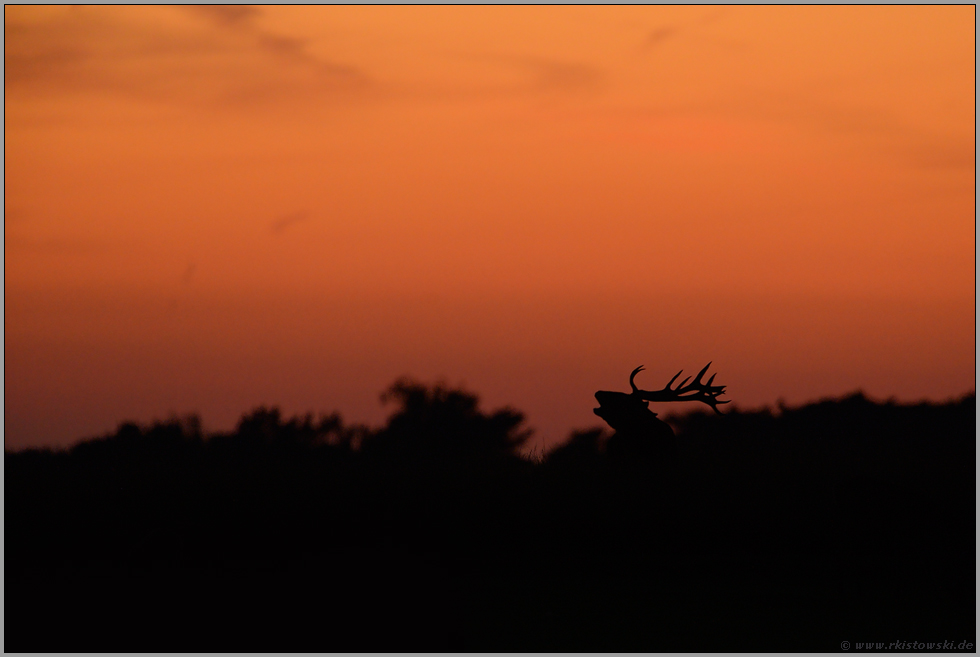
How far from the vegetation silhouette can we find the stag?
25 cm

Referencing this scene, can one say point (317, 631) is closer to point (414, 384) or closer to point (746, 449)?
point (746, 449)

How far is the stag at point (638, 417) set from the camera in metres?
14.9

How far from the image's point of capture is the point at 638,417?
15141mm

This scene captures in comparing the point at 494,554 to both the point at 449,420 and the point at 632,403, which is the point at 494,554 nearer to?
the point at 632,403

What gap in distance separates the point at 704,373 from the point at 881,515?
4.12 m

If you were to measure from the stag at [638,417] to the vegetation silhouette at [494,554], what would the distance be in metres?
0.25

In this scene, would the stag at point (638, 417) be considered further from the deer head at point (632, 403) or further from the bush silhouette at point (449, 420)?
the bush silhouette at point (449, 420)

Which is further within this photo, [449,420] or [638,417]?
[449,420]

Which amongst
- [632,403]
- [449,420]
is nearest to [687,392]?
[632,403]

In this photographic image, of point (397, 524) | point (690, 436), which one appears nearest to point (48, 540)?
point (397, 524)

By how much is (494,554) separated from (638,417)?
3.57m

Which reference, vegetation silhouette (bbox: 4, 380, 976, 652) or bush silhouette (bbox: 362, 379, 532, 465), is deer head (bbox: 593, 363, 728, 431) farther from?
bush silhouette (bbox: 362, 379, 532, 465)

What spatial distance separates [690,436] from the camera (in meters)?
25.3

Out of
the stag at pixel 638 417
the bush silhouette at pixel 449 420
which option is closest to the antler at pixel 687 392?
the stag at pixel 638 417
